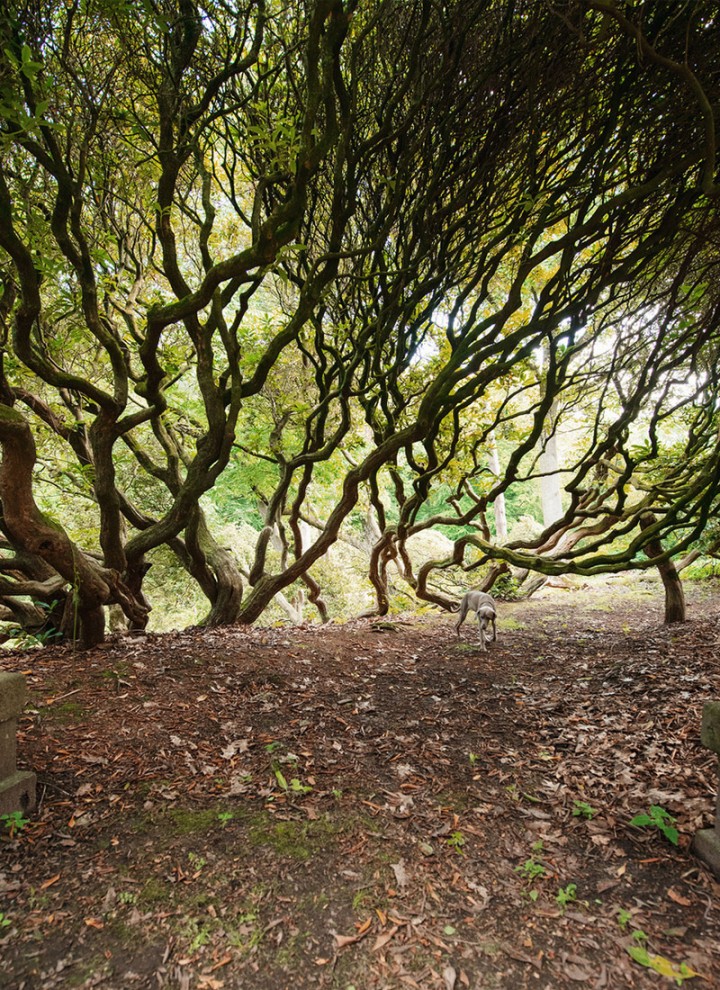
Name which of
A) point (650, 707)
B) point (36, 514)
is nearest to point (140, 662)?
point (36, 514)

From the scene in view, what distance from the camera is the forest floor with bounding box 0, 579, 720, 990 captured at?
1989 mm

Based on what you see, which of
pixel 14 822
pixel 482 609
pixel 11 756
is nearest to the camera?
pixel 14 822

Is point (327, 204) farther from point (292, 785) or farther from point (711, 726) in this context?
point (711, 726)

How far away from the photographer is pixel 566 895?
2271 mm

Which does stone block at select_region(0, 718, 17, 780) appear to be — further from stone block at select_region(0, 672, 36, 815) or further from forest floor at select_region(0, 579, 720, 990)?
forest floor at select_region(0, 579, 720, 990)

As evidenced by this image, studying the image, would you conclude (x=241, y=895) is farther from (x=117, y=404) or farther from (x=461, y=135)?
(x=461, y=135)

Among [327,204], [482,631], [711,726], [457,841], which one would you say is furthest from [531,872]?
[327,204]

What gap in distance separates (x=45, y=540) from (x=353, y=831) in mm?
3394

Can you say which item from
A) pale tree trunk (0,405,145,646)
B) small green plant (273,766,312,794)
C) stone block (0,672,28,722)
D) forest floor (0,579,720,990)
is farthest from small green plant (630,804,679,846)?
pale tree trunk (0,405,145,646)

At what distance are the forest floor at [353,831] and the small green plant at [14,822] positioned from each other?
0.09 feet

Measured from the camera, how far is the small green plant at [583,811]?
2.78 m

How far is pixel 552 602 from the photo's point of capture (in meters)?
10.7

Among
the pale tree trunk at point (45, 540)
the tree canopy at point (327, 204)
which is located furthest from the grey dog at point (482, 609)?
the pale tree trunk at point (45, 540)

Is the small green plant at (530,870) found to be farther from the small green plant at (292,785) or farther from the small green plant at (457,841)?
the small green plant at (292,785)
